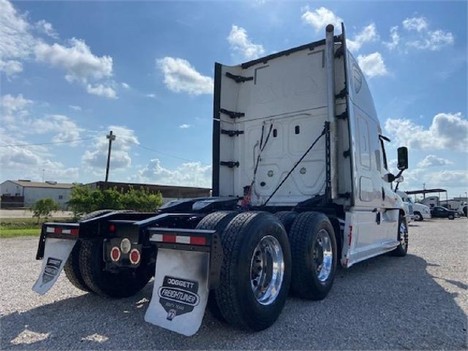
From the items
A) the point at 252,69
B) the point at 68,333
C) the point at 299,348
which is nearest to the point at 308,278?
the point at 299,348

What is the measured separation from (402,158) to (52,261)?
6880 millimetres

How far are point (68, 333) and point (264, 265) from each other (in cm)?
195

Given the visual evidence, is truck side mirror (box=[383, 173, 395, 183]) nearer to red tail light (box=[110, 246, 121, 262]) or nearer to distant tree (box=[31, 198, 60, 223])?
red tail light (box=[110, 246, 121, 262])

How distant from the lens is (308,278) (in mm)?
4242

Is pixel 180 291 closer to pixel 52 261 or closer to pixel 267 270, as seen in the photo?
pixel 267 270

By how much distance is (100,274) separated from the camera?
166 inches

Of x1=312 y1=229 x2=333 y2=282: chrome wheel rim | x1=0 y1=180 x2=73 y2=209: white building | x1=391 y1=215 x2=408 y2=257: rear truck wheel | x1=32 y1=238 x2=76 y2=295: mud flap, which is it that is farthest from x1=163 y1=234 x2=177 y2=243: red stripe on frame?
x1=0 y1=180 x2=73 y2=209: white building

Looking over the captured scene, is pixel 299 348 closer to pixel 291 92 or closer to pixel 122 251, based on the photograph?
pixel 122 251

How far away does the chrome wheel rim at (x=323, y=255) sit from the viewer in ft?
15.3

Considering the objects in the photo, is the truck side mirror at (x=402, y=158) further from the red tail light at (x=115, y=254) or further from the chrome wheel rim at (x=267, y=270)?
the red tail light at (x=115, y=254)

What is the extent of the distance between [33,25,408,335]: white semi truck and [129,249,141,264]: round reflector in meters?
0.02

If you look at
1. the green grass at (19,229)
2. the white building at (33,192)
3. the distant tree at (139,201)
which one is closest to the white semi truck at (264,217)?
the green grass at (19,229)

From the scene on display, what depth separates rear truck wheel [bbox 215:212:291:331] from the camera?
3.08 metres

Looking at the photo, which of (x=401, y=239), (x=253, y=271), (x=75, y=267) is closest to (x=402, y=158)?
(x=401, y=239)
